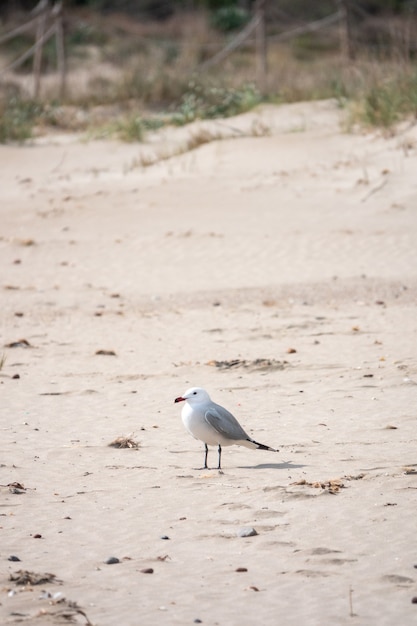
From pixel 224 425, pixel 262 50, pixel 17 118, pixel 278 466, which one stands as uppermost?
pixel 262 50

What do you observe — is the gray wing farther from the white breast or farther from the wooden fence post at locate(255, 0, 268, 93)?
the wooden fence post at locate(255, 0, 268, 93)

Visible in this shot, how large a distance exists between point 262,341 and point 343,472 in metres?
4.16

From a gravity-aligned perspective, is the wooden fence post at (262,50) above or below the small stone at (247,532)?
above

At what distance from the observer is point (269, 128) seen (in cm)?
1809

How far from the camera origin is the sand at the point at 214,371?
5010mm

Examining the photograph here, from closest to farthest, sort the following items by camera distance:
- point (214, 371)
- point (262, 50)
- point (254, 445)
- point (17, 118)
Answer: point (254, 445) < point (214, 371) < point (17, 118) < point (262, 50)

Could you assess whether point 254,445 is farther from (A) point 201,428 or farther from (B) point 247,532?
(B) point 247,532

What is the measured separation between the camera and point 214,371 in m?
9.45

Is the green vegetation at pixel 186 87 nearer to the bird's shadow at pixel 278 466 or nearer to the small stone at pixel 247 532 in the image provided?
the bird's shadow at pixel 278 466

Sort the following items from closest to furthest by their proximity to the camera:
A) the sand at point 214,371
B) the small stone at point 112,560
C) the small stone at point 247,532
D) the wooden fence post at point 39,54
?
the sand at point 214,371, the small stone at point 112,560, the small stone at point 247,532, the wooden fence post at point 39,54

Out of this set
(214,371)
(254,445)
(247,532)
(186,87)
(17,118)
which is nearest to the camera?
(247,532)

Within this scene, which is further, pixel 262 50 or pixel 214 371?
pixel 262 50

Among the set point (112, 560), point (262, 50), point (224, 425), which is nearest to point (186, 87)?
point (262, 50)

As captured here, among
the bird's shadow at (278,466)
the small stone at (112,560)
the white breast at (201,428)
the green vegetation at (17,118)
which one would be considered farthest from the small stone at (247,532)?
the green vegetation at (17,118)
